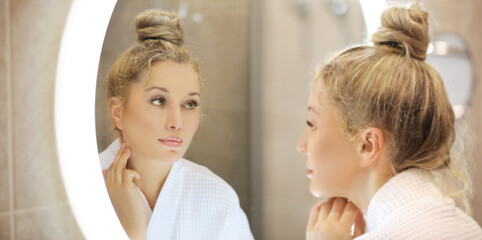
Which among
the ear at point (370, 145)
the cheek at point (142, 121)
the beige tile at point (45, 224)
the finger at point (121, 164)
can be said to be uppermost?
the cheek at point (142, 121)

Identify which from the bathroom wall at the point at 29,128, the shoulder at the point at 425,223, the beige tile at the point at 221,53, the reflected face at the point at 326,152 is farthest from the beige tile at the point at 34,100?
the shoulder at the point at 425,223

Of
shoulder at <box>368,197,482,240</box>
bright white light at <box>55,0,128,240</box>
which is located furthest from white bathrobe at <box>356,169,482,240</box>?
bright white light at <box>55,0,128,240</box>

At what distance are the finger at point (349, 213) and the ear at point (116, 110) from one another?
0.30m

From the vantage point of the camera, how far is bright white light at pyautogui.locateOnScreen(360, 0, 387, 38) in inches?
24.8

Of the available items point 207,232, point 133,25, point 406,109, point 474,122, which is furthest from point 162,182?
point 474,122

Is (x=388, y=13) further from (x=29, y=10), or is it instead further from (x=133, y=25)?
(x=29, y=10)

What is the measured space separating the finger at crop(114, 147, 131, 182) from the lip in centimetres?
5

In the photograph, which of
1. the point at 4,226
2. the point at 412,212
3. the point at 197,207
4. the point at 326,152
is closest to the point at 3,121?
the point at 4,226

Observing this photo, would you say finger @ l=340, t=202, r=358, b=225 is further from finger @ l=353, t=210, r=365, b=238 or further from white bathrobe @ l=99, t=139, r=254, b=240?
white bathrobe @ l=99, t=139, r=254, b=240

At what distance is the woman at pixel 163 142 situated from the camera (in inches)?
24.1

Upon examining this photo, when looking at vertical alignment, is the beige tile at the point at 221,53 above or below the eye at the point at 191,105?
above

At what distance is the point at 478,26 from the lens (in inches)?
27.5

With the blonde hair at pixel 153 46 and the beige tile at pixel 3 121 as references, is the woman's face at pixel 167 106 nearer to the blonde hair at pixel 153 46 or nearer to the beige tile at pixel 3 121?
the blonde hair at pixel 153 46

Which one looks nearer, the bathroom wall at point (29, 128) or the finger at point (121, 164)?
the finger at point (121, 164)
